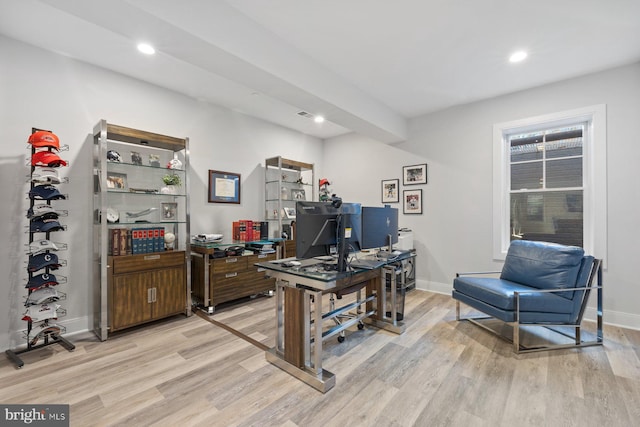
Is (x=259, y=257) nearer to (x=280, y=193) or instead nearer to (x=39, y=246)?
(x=280, y=193)

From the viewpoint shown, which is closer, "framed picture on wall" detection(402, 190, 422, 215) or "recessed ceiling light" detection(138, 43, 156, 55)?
"recessed ceiling light" detection(138, 43, 156, 55)

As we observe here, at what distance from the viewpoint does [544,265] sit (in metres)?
2.87

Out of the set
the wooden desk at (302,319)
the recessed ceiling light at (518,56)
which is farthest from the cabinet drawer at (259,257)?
the recessed ceiling light at (518,56)

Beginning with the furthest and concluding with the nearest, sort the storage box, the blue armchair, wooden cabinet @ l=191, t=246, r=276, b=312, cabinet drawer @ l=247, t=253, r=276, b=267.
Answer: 1. the storage box
2. cabinet drawer @ l=247, t=253, r=276, b=267
3. wooden cabinet @ l=191, t=246, r=276, b=312
4. the blue armchair

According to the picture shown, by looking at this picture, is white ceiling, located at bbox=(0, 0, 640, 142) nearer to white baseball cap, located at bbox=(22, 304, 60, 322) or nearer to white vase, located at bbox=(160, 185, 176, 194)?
white vase, located at bbox=(160, 185, 176, 194)

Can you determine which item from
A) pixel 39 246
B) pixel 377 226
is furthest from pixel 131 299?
pixel 377 226

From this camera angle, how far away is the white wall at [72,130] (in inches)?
102

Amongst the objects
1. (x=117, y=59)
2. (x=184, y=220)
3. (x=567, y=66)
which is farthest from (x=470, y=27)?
(x=184, y=220)

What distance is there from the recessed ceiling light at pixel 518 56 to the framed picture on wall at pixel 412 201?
6.98 feet

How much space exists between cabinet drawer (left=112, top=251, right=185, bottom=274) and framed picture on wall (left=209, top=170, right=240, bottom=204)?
1.06 meters

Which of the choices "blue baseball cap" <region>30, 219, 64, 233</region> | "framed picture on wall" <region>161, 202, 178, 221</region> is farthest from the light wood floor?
"framed picture on wall" <region>161, 202, 178, 221</region>

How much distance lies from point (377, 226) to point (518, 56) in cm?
230

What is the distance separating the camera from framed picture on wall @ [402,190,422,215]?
15.3 feet

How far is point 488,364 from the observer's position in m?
2.36
